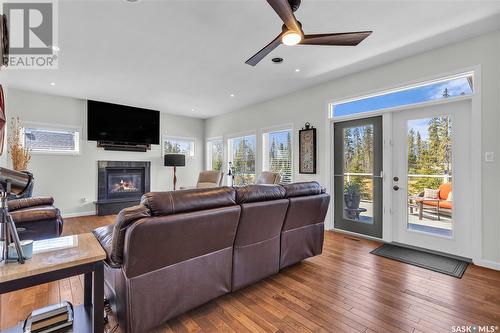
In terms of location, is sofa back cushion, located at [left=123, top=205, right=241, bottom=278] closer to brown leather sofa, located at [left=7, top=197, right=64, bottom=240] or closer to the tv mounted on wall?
brown leather sofa, located at [left=7, top=197, right=64, bottom=240]

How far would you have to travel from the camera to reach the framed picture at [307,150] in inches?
181

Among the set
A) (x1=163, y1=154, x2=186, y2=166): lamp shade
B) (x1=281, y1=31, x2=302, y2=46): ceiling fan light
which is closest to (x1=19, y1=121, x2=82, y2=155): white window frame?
(x1=163, y1=154, x2=186, y2=166): lamp shade

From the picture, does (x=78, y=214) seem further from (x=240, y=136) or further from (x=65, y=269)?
(x=65, y=269)

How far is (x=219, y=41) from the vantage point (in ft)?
10.0

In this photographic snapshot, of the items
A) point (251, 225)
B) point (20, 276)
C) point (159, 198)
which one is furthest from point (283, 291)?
point (20, 276)

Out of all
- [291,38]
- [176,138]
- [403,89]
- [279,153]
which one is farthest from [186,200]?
[176,138]

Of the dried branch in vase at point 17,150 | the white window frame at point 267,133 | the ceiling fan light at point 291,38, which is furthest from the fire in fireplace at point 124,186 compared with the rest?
the ceiling fan light at point 291,38

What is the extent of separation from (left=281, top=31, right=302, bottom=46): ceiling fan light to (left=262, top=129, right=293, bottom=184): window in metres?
3.09

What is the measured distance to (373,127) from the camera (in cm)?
386

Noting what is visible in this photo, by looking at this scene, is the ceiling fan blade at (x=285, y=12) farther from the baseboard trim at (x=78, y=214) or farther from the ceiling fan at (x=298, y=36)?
the baseboard trim at (x=78, y=214)

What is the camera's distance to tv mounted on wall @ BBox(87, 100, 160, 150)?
5664 mm

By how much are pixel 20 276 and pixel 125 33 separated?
278 centimetres

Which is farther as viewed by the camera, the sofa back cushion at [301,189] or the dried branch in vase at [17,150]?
the dried branch in vase at [17,150]

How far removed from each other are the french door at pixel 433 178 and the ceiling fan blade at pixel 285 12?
2501 mm
